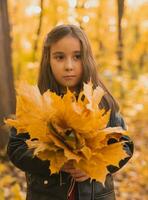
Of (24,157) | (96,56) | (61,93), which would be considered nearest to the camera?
(24,157)

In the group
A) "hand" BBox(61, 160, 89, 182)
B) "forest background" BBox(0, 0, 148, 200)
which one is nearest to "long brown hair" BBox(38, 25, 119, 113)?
"hand" BBox(61, 160, 89, 182)

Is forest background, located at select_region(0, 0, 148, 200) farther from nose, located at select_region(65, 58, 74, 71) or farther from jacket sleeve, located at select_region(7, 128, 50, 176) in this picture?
nose, located at select_region(65, 58, 74, 71)

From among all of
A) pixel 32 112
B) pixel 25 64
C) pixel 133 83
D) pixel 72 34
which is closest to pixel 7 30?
pixel 25 64

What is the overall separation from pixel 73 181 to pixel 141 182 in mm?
3367

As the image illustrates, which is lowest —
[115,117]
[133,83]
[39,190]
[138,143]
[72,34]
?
[138,143]

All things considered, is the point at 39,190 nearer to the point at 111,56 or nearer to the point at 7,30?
the point at 7,30

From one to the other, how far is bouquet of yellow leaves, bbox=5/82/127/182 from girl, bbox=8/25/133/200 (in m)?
0.24

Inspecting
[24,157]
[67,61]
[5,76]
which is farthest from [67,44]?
[5,76]

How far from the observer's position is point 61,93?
2.50 meters

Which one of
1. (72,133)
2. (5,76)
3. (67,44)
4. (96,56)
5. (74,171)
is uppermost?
(67,44)

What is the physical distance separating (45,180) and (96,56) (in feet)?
24.5

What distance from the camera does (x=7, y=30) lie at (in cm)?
628

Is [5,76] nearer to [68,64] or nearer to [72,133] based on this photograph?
[68,64]

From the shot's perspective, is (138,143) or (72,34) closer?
(72,34)
